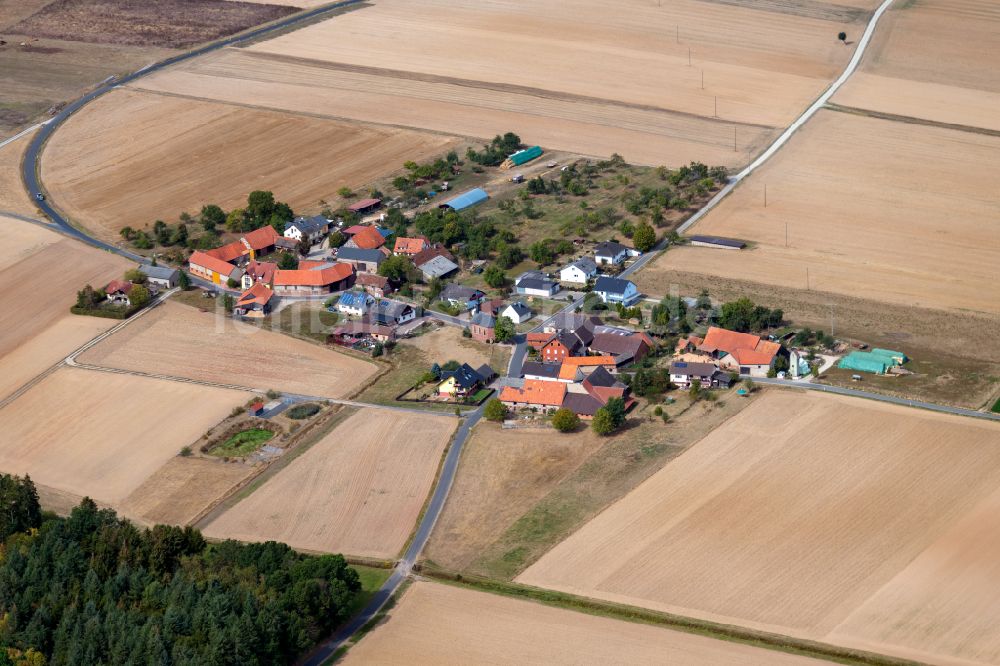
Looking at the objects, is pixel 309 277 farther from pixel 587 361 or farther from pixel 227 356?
pixel 587 361

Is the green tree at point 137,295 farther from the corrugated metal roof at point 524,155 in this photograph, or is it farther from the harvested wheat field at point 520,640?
the harvested wheat field at point 520,640

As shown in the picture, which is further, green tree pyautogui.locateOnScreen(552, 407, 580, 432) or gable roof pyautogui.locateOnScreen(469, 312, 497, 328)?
gable roof pyautogui.locateOnScreen(469, 312, 497, 328)

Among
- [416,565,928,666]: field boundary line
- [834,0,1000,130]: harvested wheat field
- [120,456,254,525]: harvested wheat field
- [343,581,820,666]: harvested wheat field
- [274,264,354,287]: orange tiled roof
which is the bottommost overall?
[343,581,820,666]: harvested wheat field

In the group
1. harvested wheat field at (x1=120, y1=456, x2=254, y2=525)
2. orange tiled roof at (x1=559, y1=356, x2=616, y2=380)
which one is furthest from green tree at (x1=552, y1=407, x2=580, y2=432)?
harvested wheat field at (x1=120, y1=456, x2=254, y2=525)

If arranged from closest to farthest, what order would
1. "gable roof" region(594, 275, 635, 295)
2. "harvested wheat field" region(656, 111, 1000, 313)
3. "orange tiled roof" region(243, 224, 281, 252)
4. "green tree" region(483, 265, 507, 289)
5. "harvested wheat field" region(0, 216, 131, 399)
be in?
"harvested wheat field" region(0, 216, 131, 399), "gable roof" region(594, 275, 635, 295), "green tree" region(483, 265, 507, 289), "harvested wheat field" region(656, 111, 1000, 313), "orange tiled roof" region(243, 224, 281, 252)

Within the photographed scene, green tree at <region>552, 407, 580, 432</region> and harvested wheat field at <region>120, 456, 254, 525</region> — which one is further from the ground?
green tree at <region>552, 407, 580, 432</region>

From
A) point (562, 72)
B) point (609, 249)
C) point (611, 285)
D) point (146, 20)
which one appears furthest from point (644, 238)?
point (146, 20)

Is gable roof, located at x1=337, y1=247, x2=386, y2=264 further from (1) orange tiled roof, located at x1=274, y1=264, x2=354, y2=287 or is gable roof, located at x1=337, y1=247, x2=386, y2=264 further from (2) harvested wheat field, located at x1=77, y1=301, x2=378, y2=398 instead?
(2) harvested wheat field, located at x1=77, y1=301, x2=378, y2=398

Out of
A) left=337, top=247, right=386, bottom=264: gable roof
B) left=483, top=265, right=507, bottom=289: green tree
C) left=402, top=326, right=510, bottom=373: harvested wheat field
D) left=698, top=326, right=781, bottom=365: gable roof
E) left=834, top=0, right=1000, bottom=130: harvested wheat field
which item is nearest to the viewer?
left=698, top=326, right=781, bottom=365: gable roof
